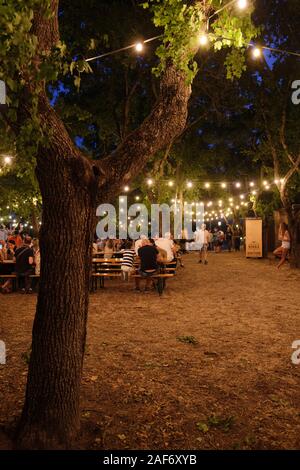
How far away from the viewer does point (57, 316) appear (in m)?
3.63

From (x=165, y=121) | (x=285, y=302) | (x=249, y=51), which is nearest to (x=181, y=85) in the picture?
(x=165, y=121)

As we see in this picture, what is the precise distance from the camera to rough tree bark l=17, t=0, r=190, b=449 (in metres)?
3.58

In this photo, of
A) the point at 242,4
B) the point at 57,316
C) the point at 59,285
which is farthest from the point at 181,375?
the point at 242,4

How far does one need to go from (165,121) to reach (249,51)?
15.5 m

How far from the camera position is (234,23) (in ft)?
16.9

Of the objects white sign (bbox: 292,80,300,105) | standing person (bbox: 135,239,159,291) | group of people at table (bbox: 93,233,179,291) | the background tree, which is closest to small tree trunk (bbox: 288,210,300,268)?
white sign (bbox: 292,80,300,105)

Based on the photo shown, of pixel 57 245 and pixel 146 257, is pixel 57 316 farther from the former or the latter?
pixel 146 257

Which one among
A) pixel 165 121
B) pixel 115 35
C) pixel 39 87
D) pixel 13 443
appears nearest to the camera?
pixel 39 87

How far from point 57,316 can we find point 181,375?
7.47 ft

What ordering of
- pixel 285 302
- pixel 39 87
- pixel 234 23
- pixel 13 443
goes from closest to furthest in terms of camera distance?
1. pixel 39 87
2. pixel 13 443
3. pixel 234 23
4. pixel 285 302

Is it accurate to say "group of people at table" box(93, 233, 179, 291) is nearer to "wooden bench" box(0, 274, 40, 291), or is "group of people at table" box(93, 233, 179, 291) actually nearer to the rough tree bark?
"wooden bench" box(0, 274, 40, 291)

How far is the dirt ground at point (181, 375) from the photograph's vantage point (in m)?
3.84

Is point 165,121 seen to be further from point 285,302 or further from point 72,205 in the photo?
point 285,302

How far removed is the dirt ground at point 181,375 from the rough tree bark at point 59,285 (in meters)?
0.33
